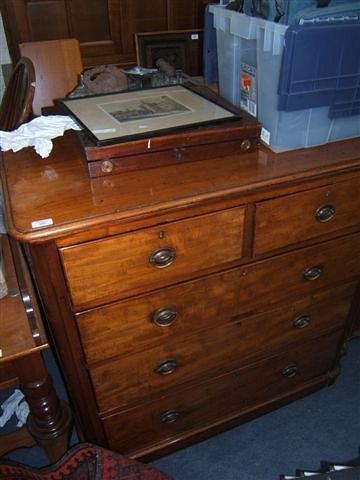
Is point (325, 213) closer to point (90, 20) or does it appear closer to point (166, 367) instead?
point (166, 367)

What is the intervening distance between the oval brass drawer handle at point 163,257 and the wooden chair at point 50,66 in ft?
4.21

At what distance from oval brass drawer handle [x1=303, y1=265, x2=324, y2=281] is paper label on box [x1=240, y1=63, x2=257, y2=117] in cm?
45

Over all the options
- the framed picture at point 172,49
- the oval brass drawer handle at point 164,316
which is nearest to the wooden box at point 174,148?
the oval brass drawer handle at point 164,316

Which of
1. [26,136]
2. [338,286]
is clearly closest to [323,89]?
[338,286]

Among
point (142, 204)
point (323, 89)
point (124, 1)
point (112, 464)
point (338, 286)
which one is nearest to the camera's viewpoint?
point (142, 204)

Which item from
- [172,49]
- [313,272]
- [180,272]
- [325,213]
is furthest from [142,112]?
[172,49]

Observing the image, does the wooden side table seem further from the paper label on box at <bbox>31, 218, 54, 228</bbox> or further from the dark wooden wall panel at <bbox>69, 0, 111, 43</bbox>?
the dark wooden wall panel at <bbox>69, 0, 111, 43</bbox>

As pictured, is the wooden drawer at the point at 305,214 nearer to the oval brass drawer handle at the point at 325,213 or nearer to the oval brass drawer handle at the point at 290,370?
the oval brass drawer handle at the point at 325,213

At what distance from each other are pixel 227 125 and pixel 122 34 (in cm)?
230

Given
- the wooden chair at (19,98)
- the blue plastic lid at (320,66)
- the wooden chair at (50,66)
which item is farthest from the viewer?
the wooden chair at (50,66)

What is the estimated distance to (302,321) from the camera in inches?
48.2

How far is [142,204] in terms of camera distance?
2.48 ft

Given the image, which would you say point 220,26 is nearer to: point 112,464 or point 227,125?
point 227,125

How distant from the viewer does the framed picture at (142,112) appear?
847 millimetres
